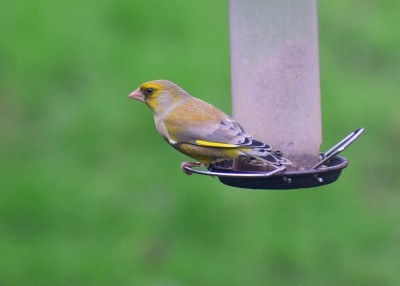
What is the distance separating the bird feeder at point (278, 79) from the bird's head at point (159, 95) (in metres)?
0.32

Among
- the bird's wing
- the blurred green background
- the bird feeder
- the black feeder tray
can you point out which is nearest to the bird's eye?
the bird's wing

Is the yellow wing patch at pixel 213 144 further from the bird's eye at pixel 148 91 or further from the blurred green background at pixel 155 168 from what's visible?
the blurred green background at pixel 155 168

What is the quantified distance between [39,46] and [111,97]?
83 centimetres

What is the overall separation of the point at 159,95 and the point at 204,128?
0.45 meters

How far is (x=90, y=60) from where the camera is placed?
1086 cm

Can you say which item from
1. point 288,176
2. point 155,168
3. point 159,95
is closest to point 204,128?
point 159,95

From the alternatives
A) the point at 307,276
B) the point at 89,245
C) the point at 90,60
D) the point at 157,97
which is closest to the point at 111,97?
the point at 90,60

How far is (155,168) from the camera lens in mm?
9969

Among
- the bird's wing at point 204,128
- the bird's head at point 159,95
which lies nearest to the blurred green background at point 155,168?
the bird's head at point 159,95

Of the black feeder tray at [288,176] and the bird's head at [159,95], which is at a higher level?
the bird's head at [159,95]

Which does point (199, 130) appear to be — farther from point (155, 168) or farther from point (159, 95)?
point (155, 168)

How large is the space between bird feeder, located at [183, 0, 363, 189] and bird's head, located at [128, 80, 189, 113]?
32 cm

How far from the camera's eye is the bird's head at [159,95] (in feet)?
24.4

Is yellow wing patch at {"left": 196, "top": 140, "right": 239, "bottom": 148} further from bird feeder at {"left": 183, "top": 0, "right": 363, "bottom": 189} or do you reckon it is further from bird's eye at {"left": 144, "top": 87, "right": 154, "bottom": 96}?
bird's eye at {"left": 144, "top": 87, "right": 154, "bottom": 96}
